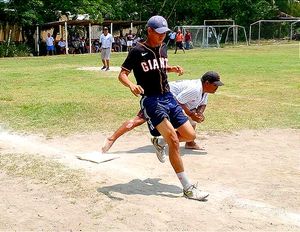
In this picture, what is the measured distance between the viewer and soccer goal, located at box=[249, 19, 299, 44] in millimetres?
51588

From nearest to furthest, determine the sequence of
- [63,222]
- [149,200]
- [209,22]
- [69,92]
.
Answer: [63,222] → [149,200] → [69,92] → [209,22]

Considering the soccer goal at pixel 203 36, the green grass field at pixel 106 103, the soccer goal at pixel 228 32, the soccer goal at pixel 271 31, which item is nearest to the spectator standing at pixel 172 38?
the soccer goal at pixel 203 36

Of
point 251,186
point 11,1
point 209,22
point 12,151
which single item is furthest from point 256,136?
point 209,22

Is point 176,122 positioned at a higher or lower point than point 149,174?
higher

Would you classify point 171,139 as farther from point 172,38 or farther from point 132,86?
point 172,38

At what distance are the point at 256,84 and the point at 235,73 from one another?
143 inches

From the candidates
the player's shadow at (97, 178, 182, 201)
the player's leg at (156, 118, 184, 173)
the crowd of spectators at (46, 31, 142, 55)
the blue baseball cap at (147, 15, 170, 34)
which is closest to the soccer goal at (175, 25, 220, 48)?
the crowd of spectators at (46, 31, 142, 55)

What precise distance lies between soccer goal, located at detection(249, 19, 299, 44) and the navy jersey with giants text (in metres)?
47.3

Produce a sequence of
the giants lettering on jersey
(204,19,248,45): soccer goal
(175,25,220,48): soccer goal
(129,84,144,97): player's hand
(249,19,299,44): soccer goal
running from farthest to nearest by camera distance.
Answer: (249,19,299,44): soccer goal → (204,19,248,45): soccer goal → (175,25,220,48): soccer goal → the giants lettering on jersey → (129,84,144,97): player's hand

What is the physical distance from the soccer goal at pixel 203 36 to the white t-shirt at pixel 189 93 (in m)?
37.4

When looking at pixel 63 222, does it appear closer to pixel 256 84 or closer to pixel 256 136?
pixel 256 136

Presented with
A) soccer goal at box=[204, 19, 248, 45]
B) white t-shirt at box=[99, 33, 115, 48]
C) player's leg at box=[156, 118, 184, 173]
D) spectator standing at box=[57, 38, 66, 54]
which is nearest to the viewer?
player's leg at box=[156, 118, 184, 173]

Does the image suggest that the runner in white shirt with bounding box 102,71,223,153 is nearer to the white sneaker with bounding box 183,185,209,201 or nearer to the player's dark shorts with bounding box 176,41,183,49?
the white sneaker with bounding box 183,185,209,201

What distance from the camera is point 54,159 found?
684cm
